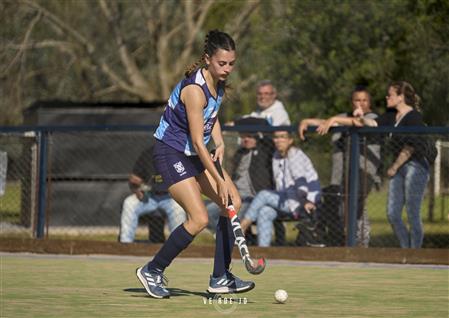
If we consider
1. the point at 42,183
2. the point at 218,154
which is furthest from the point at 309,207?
the point at 218,154

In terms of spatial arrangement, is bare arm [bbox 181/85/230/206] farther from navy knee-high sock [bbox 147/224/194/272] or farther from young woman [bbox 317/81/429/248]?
young woman [bbox 317/81/429/248]

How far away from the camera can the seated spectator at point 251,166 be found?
46.0ft

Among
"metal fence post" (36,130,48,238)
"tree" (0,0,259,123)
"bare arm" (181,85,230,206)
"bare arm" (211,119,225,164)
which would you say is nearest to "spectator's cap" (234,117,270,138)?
"metal fence post" (36,130,48,238)

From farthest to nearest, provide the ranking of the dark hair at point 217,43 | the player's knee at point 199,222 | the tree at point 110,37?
1. the tree at point 110,37
2. the player's knee at point 199,222
3. the dark hair at point 217,43

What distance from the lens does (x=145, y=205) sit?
565 inches

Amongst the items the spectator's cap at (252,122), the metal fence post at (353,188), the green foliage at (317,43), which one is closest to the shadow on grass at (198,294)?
the metal fence post at (353,188)

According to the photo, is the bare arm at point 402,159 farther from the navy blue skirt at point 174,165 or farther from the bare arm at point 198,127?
the bare arm at point 198,127

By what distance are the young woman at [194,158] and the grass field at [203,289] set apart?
23 centimetres

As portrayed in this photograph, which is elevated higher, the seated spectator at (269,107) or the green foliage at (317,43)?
the green foliage at (317,43)

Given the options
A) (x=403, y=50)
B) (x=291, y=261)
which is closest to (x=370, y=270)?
(x=291, y=261)

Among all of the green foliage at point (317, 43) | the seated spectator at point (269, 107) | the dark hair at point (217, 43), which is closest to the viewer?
the dark hair at point (217, 43)

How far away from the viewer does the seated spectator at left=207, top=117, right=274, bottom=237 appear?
46.0 ft

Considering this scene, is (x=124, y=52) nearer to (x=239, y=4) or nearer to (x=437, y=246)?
(x=239, y=4)

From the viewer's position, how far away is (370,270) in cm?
1218
